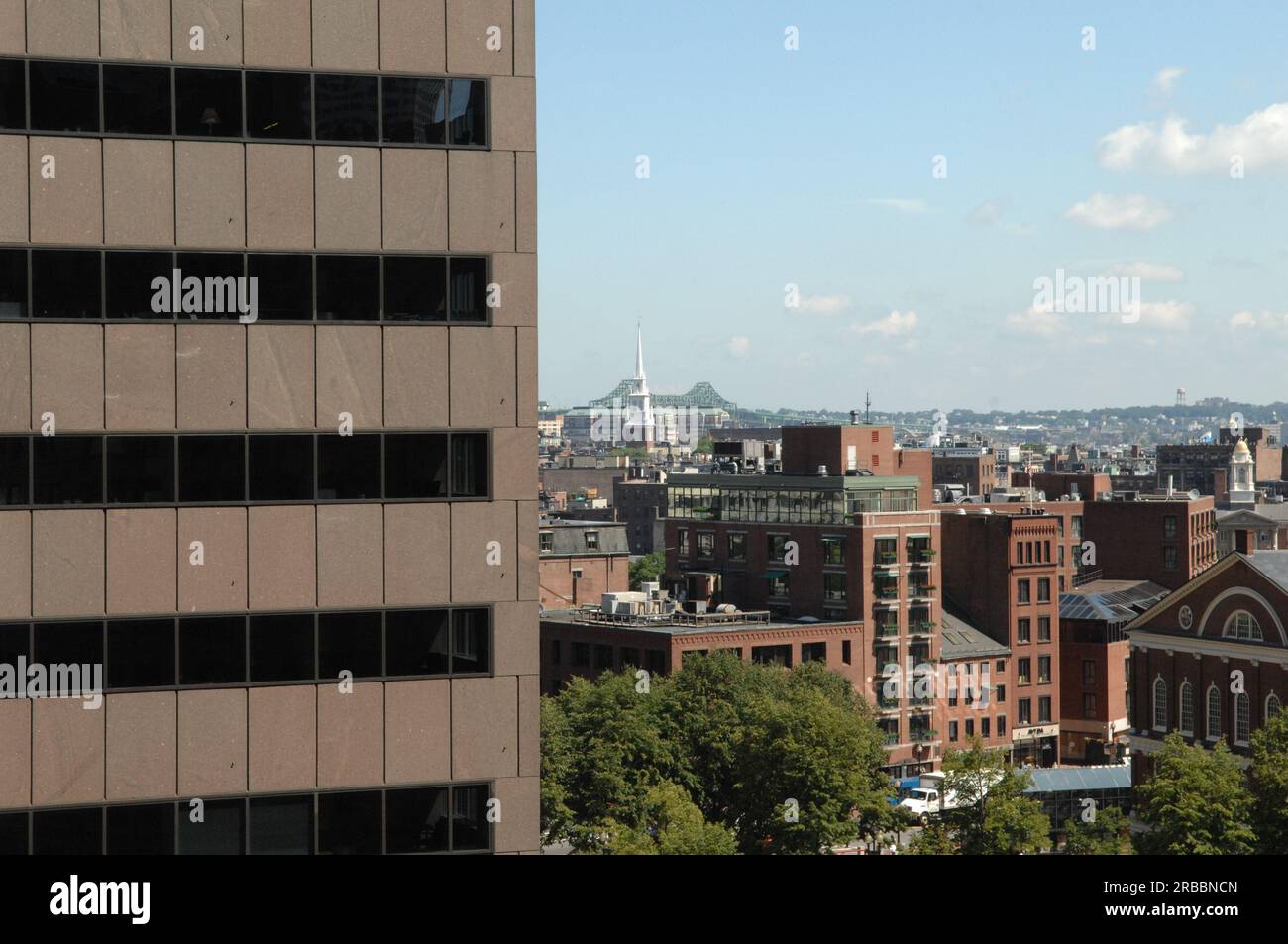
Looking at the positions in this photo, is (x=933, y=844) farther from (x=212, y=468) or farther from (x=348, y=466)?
(x=212, y=468)

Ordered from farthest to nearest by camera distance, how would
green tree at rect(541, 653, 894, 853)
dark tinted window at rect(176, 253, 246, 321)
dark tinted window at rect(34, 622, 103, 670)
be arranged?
green tree at rect(541, 653, 894, 853) → dark tinted window at rect(176, 253, 246, 321) → dark tinted window at rect(34, 622, 103, 670)

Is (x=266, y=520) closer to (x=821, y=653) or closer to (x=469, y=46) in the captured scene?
(x=469, y=46)

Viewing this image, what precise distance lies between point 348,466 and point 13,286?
19.9ft

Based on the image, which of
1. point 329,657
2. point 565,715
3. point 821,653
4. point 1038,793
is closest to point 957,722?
point 821,653

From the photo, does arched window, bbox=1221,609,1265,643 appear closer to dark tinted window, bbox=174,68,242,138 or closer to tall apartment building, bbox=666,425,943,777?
tall apartment building, bbox=666,425,943,777

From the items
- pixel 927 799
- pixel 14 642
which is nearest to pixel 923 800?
pixel 927 799

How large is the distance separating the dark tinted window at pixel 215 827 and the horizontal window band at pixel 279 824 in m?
0.02

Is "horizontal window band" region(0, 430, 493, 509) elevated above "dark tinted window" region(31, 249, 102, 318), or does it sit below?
below

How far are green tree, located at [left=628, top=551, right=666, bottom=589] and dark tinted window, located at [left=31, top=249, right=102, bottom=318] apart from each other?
448 ft

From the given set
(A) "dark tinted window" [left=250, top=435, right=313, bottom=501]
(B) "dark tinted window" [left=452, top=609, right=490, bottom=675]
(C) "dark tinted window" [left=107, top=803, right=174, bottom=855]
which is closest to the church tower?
(B) "dark tinted window" [left=452, top=609, right=490, bottom=675]

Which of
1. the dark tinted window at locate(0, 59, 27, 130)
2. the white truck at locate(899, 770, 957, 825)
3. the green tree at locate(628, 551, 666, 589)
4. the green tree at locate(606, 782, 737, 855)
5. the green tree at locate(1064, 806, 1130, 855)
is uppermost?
the dark tinted window at locate(0, 59, 27, 130)

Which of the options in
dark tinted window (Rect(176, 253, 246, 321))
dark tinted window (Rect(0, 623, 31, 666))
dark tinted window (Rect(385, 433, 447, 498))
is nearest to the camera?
dark tinted window (Rect(0, 623, 31, 666))

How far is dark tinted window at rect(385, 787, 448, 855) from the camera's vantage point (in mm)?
26828

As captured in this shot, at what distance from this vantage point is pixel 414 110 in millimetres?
27531
